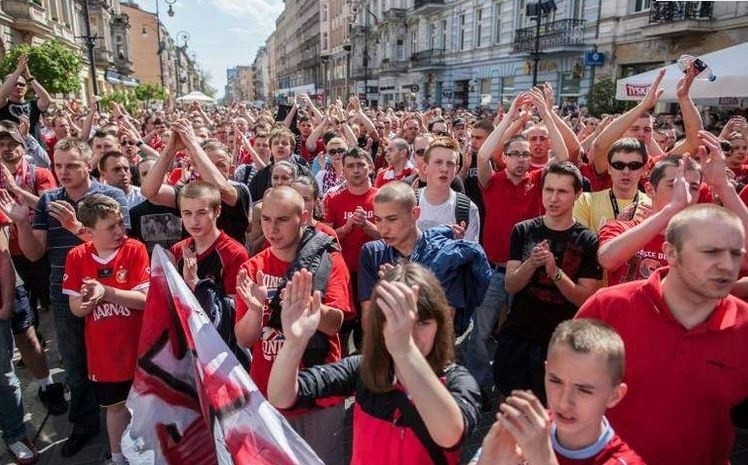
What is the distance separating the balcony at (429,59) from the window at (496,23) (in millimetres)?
6553

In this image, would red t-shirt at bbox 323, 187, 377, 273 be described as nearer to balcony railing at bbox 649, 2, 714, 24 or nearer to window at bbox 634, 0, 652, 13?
balcony railing at bbox 649, 2, 714, 24

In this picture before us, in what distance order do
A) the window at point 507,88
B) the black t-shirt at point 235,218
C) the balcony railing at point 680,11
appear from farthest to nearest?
the window at point 507,88
the balcony railing at point 680,11
the black t-shirt at point 235,218

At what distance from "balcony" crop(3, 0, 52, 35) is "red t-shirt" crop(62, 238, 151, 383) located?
2809 centimetres

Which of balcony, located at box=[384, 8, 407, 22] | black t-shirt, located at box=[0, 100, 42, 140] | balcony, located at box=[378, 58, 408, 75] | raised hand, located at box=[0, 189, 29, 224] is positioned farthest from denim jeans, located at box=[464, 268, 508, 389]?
balcony, located at box=[384, 8, 407, 22]

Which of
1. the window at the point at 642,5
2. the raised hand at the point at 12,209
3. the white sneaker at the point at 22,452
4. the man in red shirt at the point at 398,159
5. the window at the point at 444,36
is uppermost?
the window at the point at 444,36

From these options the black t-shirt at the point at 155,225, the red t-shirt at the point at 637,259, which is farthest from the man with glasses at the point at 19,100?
the red t-shirt at the point at 637,259

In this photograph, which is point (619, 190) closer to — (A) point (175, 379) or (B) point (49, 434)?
(A) point (175, 379)

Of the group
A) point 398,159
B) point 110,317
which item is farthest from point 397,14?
point 110,317

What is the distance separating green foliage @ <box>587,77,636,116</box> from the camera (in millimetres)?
17547

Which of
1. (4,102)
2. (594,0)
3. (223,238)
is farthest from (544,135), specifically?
(594,0)

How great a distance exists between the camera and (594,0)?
73.8 ft

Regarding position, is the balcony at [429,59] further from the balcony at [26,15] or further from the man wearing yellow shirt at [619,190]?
the man wearing yellow shirt at [619,190]

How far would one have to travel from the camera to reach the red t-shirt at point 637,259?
2.95 m

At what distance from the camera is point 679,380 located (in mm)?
1926
